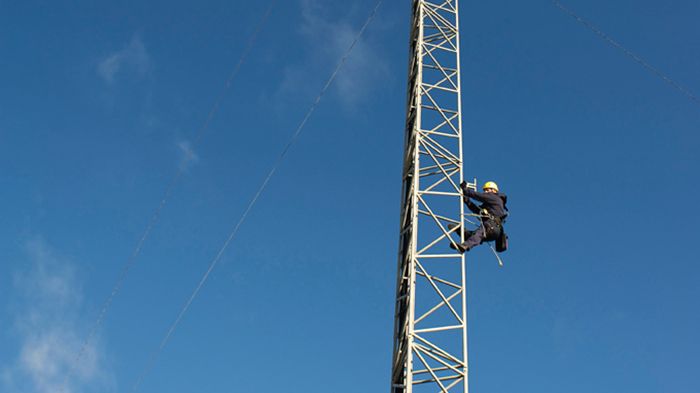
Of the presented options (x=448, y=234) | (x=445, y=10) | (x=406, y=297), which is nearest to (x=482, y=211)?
(x=448, y=234)

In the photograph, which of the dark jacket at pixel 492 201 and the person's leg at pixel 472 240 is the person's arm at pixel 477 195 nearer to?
the dark jacket at pixel 492 201

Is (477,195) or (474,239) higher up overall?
(477,195)

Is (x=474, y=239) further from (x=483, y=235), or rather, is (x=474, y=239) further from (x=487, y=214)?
(x=487, y=214)

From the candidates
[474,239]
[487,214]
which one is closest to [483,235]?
[474,239]

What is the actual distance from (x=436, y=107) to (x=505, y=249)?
4598 mm

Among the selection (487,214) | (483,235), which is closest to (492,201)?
(487,214)

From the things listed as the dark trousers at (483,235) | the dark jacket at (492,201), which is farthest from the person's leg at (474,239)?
the dark jacket at (492,201)

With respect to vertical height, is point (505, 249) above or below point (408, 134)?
below

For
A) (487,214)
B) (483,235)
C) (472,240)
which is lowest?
(472,240)

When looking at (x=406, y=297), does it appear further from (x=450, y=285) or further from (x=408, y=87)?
(x=408, y=87)

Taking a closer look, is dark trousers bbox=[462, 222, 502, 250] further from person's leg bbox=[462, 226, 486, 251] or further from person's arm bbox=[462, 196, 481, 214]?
person's arm bbox=[462, 196, 481, 214]

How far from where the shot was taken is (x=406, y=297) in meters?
20.9

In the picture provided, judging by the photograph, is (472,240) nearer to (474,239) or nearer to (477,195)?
(474,239)

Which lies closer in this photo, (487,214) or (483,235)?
(483,235)
